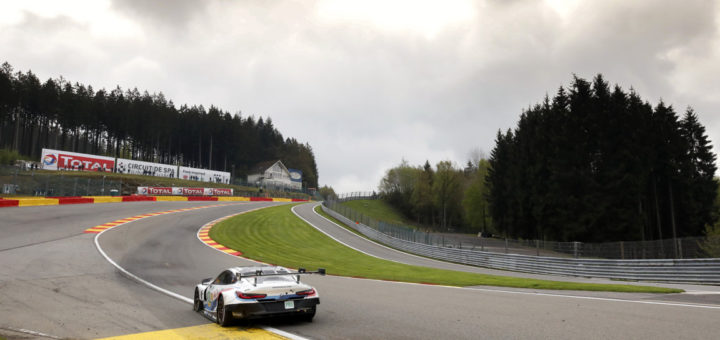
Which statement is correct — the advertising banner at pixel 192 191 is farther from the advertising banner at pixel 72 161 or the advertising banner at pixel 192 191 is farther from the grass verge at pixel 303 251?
the grass verge at pixel 303 251

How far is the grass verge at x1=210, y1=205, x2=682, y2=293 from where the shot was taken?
1864cm

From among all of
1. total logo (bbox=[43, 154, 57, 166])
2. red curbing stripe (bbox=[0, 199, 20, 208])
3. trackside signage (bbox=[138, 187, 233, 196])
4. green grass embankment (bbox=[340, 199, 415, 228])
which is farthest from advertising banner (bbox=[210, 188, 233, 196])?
red curbing stripe (bbox=[0, 199, 20, 208])

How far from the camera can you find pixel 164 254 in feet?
63.2

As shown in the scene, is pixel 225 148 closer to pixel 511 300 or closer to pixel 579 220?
pixel 579 220

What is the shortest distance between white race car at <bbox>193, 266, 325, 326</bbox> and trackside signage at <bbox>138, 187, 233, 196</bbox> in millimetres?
55015

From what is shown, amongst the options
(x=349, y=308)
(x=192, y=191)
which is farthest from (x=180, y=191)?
(x=349, y=308)

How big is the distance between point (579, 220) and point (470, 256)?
1378cm

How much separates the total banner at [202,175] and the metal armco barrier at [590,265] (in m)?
54.2

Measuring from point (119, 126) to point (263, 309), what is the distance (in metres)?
99.9

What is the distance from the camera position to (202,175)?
262 ft

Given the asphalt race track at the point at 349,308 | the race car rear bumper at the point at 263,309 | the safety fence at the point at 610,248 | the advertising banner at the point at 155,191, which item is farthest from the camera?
the advertising banner at the point at 155,191

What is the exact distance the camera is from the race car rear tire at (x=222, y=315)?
7035mm

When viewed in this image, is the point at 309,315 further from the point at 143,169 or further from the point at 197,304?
the point at 143,169

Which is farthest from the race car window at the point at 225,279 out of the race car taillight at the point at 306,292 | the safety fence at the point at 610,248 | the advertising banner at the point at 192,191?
the advertising banner at the point at 192,191
